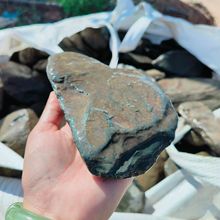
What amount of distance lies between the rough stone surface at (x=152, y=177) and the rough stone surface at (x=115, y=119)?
498 mm

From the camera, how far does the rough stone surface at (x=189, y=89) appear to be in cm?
159

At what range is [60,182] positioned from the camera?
2.96 feet

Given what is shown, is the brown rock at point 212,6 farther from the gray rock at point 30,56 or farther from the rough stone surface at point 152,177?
the rough stone surface at point 152,177

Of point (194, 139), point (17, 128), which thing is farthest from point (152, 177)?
point (17, 128)

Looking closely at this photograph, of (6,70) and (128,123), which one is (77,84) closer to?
(128,123)

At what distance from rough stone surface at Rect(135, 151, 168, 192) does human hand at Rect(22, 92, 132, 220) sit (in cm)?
43

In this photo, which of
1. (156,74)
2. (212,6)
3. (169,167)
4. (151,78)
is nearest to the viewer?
(151,78)

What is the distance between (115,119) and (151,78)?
0.39 m

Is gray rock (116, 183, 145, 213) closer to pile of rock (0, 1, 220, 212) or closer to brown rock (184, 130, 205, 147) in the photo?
pile of rock (0, 1, 220, 212)

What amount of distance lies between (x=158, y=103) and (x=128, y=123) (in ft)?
0.25

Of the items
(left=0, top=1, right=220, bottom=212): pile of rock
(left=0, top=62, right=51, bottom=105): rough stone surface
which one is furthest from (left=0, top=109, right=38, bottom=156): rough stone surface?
(left=0, top=62, right=51, bottom=105): rough stone surface

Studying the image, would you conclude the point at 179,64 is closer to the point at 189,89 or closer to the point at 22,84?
the point at 189,89

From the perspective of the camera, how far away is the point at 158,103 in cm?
86

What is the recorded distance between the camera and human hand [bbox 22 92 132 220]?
0.86m
